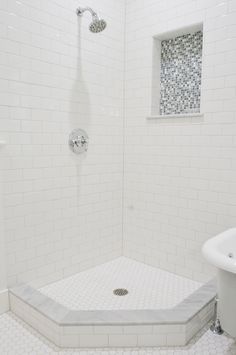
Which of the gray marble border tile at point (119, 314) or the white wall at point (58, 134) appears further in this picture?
the white wall at point (58, 134)

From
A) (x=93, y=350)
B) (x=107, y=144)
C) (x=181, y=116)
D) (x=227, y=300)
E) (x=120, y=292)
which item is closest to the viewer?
(x=227, y=300)

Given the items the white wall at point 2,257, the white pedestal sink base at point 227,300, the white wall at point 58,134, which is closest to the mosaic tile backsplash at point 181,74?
the white wall at point 58,134

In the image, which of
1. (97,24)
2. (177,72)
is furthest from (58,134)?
(177,72)

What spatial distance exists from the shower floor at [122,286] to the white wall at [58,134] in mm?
136

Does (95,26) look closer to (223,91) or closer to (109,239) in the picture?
(223,91)

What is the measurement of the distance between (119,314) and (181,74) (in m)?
2.01

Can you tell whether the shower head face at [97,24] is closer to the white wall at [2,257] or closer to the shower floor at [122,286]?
the white wall at [2,257]

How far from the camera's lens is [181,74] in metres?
2.60

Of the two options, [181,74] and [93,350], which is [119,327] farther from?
[181,74]

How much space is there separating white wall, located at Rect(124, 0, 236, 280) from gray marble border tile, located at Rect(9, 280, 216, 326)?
0.60m

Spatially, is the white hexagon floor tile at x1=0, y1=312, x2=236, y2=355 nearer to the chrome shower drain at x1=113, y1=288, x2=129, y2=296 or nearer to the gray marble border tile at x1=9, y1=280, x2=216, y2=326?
the gray marble border tile at x1=9, y1=280, x2=216, y2=326

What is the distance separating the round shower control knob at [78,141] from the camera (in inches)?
97.0

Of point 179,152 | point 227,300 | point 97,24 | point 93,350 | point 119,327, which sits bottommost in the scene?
point 93,350

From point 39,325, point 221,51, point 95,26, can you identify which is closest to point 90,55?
point 95,26
